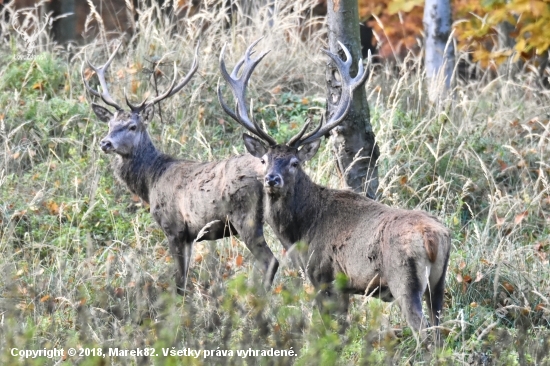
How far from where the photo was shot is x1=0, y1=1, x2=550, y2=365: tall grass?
6.28 metres

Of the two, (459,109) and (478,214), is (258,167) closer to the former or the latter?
(478,214)

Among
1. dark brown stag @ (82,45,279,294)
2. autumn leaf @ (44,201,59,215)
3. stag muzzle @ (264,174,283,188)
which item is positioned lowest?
autumn leaf @ (44,201,59,215)

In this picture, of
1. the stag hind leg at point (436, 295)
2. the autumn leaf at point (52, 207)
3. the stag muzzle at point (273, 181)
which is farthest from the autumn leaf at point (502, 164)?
the autumn leaf at point (52, 207)

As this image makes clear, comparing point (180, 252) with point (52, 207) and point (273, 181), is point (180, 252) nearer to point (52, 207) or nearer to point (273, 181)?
point (273, 181)

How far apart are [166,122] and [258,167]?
111 inches

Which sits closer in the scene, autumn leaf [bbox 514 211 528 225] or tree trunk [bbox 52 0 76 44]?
autumn leaf [bbox 514 211 528 225]

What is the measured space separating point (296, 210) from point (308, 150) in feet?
1.59

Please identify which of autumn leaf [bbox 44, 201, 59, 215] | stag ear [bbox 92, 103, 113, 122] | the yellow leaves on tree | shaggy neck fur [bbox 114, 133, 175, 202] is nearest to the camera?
shaggy neck fur [bbox 114, 133, 175, 202]

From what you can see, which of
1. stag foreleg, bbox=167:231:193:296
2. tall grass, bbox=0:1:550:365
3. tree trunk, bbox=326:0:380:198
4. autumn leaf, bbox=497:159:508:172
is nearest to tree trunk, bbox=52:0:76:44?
tall grass, bbox=0:1:550:365

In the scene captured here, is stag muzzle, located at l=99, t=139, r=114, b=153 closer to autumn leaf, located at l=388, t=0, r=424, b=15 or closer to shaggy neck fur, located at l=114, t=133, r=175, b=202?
shaggy neck fur, located at l=114, t=133, r=175, b=202

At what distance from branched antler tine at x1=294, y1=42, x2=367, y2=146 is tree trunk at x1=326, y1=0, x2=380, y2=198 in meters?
0.32

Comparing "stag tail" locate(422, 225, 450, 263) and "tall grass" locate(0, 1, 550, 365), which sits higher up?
"stag tail" locate(422, 225, 450, 263)

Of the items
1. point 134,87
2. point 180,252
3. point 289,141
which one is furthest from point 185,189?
point 134,87

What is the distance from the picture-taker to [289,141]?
7.09 meters
